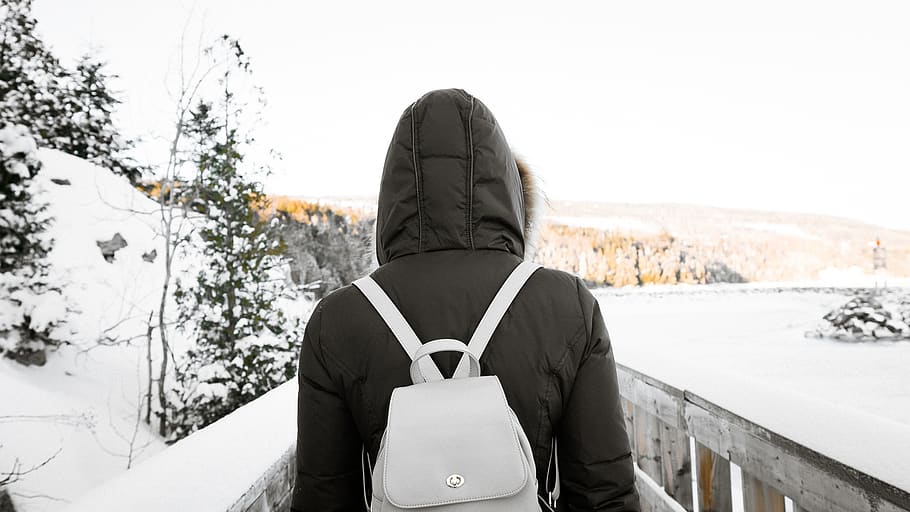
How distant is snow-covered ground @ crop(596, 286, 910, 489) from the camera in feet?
2.92

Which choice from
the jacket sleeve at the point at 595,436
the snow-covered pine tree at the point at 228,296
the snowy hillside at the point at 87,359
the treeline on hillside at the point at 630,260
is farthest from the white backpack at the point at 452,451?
the treeline on hillside at the point at 630,260

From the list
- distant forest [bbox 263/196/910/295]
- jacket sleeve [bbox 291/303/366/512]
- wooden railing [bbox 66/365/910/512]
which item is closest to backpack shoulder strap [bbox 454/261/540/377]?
jacket sleeve [bbox 291/303/366/512]

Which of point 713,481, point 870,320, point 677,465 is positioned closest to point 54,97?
point 677,465

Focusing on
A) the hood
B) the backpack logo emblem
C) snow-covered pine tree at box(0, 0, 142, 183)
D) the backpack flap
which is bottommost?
the backpack logo emblem

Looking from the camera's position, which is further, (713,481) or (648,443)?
(648,443)

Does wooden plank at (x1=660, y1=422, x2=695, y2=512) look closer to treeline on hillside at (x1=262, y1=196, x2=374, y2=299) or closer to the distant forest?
treeline on hillside at (x1=262, y1=196, x2=374, y2=299)

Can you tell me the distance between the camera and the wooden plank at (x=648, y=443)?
6.40ft

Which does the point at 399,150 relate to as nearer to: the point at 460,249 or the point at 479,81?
the point at 460,249

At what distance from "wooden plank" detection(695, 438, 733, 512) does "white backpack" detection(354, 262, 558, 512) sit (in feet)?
3.41

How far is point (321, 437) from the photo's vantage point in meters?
0.91

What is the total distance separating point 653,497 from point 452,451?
1.58 meters

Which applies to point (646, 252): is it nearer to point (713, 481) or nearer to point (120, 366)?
point (120, 366)

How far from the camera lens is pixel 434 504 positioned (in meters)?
0.67

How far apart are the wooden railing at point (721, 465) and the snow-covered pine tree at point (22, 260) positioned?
169 inches
